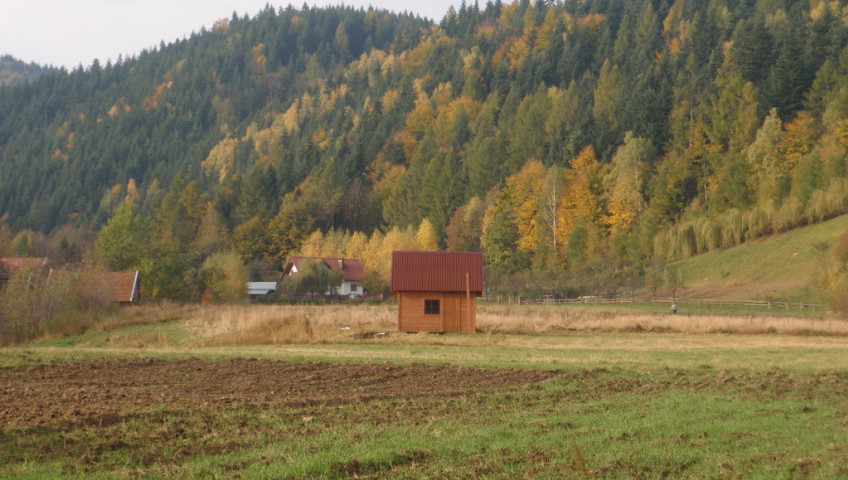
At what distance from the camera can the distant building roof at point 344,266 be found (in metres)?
100

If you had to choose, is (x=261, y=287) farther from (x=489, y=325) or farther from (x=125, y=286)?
(x=489, y=325)

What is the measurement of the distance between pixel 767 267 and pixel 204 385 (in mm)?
Result: 65891

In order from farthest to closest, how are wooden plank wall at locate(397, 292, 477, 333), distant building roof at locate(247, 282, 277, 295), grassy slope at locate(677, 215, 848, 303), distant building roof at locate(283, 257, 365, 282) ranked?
distant building roof at locate(283, 257, 365, 282), distant building roof at locate(247, 282, 277, 295), grassy slope at locate(677, 215, 848, 303), wooden plank wall at locate(397, 292, 477, 333)

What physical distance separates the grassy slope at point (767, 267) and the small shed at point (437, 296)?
33734 mm

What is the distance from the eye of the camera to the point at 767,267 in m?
72.6

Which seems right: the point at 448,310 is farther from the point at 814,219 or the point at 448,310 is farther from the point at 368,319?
the point at 814,219

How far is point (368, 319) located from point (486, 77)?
122 meters

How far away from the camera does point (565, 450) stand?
1116cm

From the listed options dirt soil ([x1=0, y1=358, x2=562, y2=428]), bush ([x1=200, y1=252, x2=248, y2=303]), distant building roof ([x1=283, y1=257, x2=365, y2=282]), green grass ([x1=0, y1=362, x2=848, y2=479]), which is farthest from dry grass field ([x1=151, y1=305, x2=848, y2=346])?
distant building roof ([x1=283, y1=257, x2=365, y2=282])

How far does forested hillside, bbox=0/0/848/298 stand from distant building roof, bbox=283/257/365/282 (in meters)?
2.01

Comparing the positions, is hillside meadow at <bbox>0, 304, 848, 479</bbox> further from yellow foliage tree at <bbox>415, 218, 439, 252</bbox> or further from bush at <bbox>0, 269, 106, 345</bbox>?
yellow foliage tree at <bbox>415, 218, 439, 252</bbox>

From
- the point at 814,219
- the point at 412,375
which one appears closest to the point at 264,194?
the point at 814,219

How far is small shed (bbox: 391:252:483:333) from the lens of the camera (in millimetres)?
40344

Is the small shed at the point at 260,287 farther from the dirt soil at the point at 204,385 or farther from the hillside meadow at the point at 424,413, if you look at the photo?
the dirt soil at the point at 204,385
